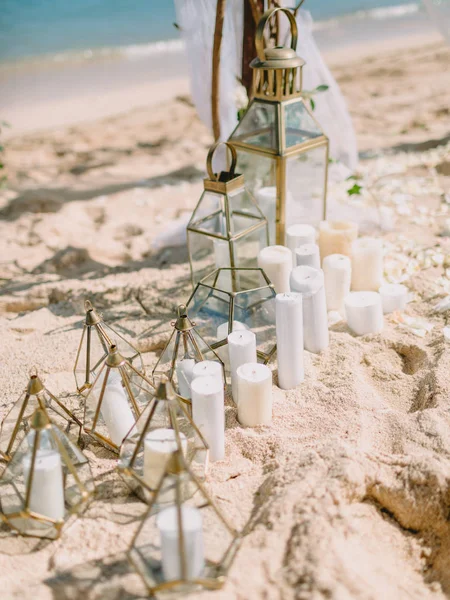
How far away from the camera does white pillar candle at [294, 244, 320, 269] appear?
200 cm

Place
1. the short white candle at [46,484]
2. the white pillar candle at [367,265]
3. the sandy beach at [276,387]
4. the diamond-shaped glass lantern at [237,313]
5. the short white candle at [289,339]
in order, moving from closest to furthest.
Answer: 1. the sandy beach at [276,387]
2. the short white candle at [46,484]
3. the short white candle at [289,339]
4. the diamond-shaped glass lantern at [237,313]
5. the white pillar candle at [367,265]

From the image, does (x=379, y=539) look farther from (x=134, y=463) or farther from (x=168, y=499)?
(x=134, y=463)

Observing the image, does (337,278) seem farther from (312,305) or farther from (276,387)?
(276,387)

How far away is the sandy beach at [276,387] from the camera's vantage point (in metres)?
→ 1.19

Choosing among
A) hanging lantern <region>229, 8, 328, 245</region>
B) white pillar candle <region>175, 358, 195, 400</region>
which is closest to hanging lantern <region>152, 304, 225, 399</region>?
white pillar candle <region>175, 358, 195, 400</region>

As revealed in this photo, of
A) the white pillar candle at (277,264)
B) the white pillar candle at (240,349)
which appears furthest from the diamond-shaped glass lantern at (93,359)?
the white pillar candle at (277,264)

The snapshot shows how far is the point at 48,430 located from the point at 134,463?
24 cm

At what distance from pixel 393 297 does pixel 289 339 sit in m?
0.64

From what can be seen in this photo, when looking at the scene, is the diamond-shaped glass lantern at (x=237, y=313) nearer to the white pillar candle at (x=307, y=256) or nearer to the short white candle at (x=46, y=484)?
the white pillar candle at (x=307, y=256)

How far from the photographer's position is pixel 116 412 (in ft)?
5.13

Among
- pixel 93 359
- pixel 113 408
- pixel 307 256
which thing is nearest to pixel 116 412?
pixel 113 408

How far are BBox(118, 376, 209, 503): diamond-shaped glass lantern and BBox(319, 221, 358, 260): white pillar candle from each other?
1.11 metres

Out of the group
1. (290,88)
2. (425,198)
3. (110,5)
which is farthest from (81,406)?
(110,5)

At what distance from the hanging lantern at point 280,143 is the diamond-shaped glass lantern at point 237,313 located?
1.26 ft
